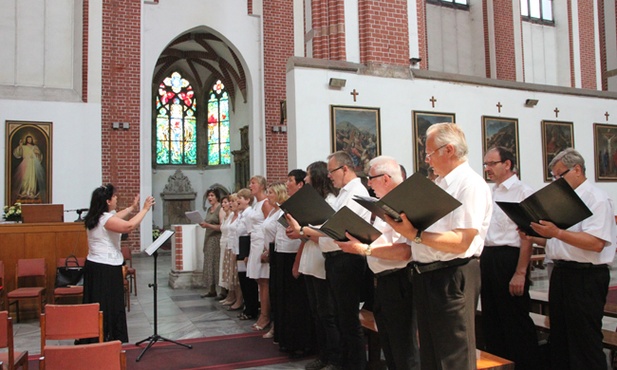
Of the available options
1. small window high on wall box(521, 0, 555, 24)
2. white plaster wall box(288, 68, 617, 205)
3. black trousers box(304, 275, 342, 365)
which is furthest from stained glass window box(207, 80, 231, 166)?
black trousers box(304, 275, 342, 365)

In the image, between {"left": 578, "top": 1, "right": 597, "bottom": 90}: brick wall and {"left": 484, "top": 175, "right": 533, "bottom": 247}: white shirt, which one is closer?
{"left": 484, "top": 175, "right": 533, "bottom": 247}: white shirt

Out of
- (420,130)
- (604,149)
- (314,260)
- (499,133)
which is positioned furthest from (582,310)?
(604,149)

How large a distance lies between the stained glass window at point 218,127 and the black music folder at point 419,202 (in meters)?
20.5

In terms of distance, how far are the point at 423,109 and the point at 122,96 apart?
942cm

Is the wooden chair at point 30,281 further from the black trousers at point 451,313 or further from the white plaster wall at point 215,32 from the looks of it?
the white plaster wall at point 215,32

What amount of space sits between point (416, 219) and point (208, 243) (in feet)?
20.5

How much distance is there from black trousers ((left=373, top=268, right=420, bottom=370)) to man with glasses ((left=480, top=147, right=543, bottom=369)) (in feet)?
3.54

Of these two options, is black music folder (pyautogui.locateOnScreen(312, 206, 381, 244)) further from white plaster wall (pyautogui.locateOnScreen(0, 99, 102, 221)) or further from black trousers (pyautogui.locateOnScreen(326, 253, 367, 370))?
white plaster wall (pyautogui.locateOnScreen(0, 99, 102, 221))

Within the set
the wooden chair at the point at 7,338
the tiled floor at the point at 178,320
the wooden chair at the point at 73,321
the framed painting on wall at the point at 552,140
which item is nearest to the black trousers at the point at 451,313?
the tiled floor at the point at 178,320

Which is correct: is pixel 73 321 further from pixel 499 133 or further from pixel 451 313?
pixel 499 133

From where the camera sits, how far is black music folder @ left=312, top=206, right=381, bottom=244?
3000mm

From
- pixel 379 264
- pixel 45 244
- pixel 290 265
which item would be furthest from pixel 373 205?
pixel 45 244

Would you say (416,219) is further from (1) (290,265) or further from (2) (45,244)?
(2) (45,244)

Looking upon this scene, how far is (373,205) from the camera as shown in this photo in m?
2.60
